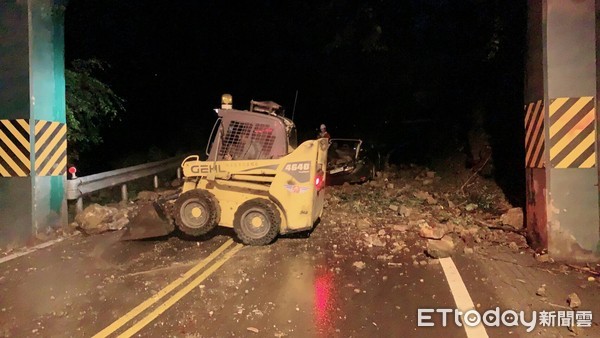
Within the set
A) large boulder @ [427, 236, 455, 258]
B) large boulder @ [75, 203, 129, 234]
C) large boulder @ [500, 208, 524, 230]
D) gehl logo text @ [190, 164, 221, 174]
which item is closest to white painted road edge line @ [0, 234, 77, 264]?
large boulder @ [75, 203, 129, 234]

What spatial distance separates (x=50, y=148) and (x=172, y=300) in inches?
187

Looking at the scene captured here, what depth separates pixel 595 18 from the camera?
718cm

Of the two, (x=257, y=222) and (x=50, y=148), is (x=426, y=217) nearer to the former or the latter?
(x=257, y=222)

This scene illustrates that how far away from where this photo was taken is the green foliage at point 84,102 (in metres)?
11.0

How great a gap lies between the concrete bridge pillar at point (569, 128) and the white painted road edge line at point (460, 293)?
4.86ft

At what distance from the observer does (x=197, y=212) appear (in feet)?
28.5

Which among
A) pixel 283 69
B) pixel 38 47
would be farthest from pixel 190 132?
pixel 38 47

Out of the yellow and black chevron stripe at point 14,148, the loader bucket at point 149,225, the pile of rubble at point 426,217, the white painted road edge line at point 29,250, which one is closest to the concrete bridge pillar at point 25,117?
the yellow and black chevron stripe at point 14,148

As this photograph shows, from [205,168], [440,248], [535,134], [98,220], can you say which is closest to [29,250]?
[98,220]

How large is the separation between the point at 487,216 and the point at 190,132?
61.1 feet

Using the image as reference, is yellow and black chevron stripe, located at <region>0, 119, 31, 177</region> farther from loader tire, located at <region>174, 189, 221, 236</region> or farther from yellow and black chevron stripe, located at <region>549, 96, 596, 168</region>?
yellow and black chevron stripe, located at <region>549, 96, 596, 168</region>

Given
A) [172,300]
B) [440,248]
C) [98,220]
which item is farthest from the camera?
[98,220]

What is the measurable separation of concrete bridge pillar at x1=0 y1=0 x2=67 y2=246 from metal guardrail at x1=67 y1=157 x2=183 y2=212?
81 centimetres

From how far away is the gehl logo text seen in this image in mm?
8805
